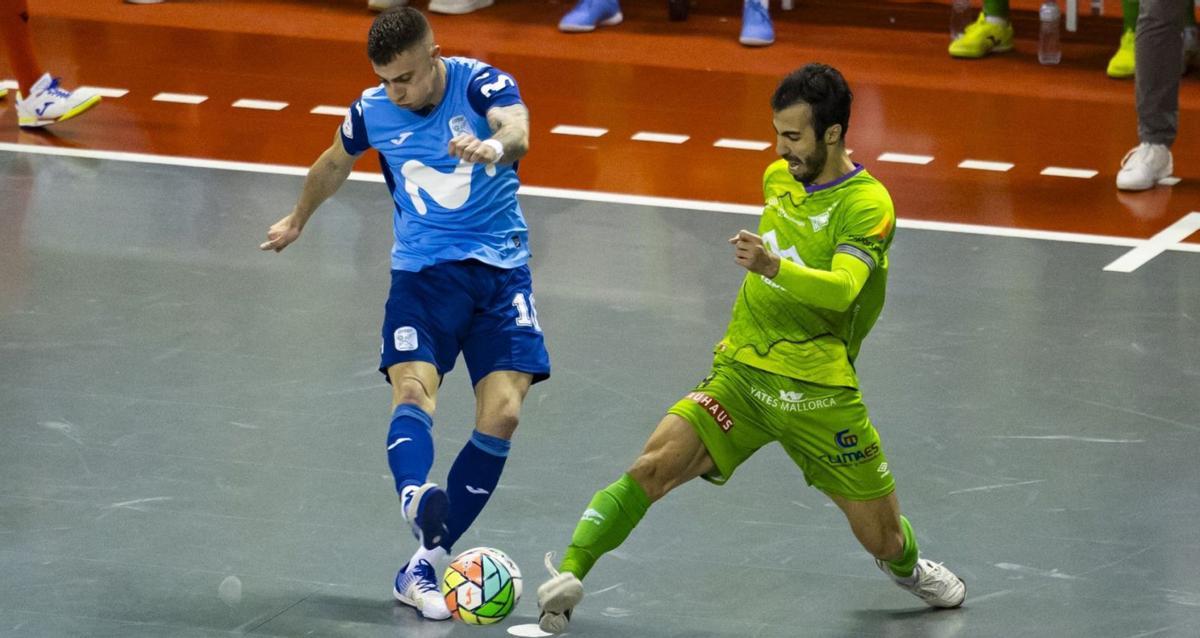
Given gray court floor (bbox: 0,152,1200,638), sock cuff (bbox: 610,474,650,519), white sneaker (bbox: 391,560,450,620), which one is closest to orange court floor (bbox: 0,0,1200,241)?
gray court floor (bbox: 0,152,1200,638)

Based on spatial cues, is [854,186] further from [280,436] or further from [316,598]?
[280,436]

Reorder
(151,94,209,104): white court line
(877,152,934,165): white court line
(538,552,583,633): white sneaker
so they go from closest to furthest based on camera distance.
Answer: (538,552,583,633): white sneaker → (877,152,934,165): white court line → (151,94,209,104): white court line

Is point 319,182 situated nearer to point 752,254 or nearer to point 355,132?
point 355,132

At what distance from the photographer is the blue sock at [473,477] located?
5.88 metres

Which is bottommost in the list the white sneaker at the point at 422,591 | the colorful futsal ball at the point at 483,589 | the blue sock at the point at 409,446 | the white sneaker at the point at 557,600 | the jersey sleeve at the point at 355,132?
the white sneaker at the point at 422,591

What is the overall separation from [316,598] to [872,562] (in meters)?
1.79

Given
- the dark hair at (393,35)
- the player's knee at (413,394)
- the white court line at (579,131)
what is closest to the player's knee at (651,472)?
the player's knee at (413,394)

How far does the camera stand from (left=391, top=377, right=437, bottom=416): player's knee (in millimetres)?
5816

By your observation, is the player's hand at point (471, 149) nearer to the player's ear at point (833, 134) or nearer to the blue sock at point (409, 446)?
the blue sock at point (409, 446)

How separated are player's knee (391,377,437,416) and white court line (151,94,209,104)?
731 cm

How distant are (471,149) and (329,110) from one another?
7.10m

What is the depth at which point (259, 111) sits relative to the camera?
12.5 m

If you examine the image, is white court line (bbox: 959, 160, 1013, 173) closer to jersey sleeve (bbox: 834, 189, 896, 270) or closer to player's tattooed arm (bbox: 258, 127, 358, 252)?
player's tattooed arm (bbox: 258, 127, 358, 252)

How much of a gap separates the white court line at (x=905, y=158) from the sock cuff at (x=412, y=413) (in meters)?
6.21
